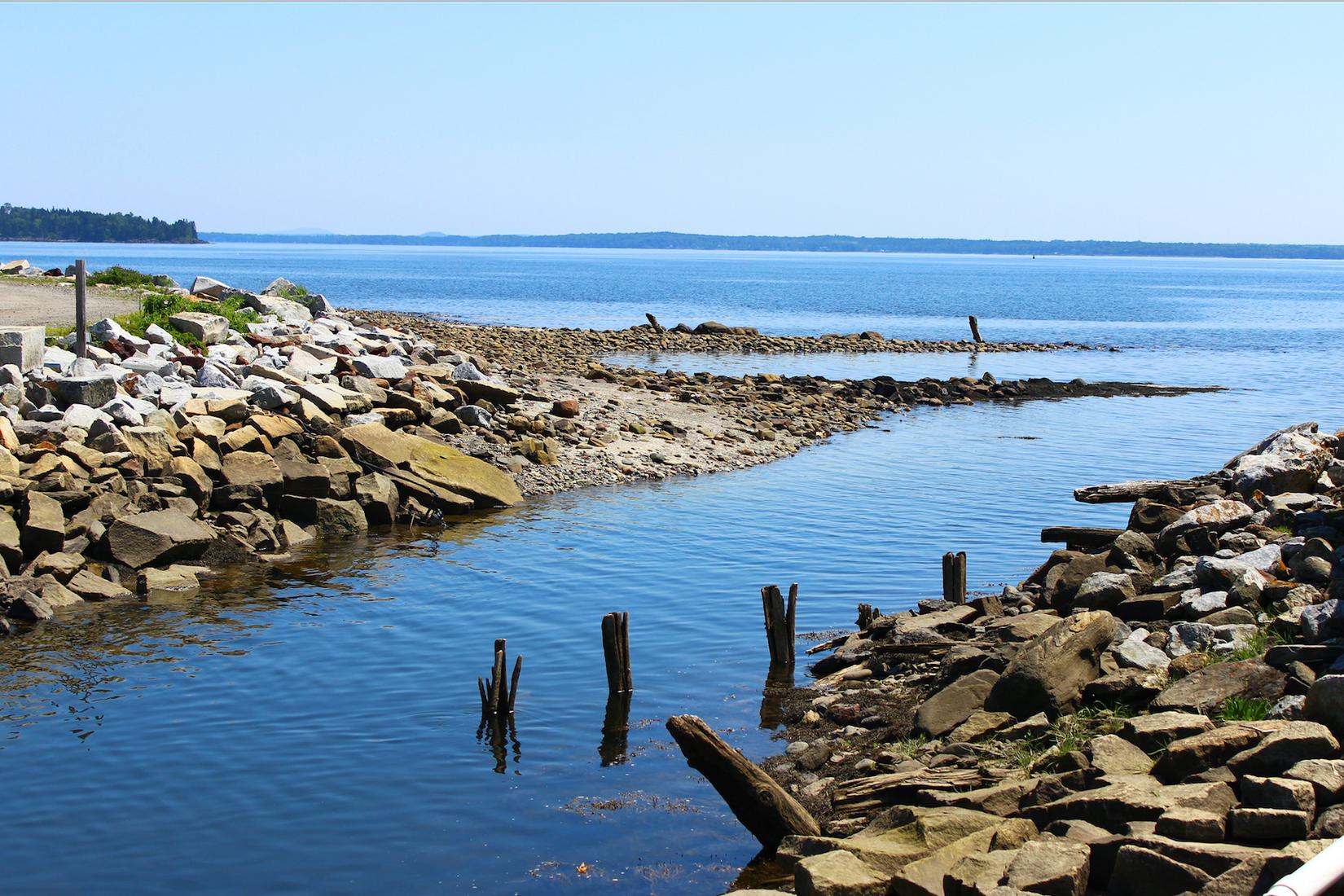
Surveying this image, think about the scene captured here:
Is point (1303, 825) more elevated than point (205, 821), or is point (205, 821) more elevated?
point (1303, 825)

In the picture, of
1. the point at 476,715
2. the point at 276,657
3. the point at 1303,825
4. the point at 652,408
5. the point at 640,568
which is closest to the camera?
the point at 1303,825

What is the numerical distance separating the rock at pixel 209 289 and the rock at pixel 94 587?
58.4 ft

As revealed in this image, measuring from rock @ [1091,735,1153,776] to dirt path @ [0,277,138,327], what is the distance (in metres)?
24.5

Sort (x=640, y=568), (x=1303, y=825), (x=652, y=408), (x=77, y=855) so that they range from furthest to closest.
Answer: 1. (x=652, y=408)
2. (x=640, y=568)
3. (x=77, y=855)
4. (x=1303, y=825)

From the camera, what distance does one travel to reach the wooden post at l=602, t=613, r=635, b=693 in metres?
13.8

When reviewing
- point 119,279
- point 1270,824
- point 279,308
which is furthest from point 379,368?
point 1270,824

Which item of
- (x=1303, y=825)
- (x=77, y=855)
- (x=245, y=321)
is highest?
(x=245, y=321)

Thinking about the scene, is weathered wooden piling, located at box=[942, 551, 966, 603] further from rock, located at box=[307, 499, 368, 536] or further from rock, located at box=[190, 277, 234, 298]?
rock, located at box=[190, 277, 234, 298]

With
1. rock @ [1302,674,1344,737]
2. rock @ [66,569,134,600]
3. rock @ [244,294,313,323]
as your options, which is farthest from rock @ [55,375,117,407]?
rock @ [1302,674,1344,737]

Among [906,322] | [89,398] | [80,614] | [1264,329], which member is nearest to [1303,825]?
[80,614]

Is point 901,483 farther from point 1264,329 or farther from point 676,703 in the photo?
point 1264,329

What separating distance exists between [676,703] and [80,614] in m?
8.44

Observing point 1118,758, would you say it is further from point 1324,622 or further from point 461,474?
point 461,474

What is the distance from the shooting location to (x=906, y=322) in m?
94.8
